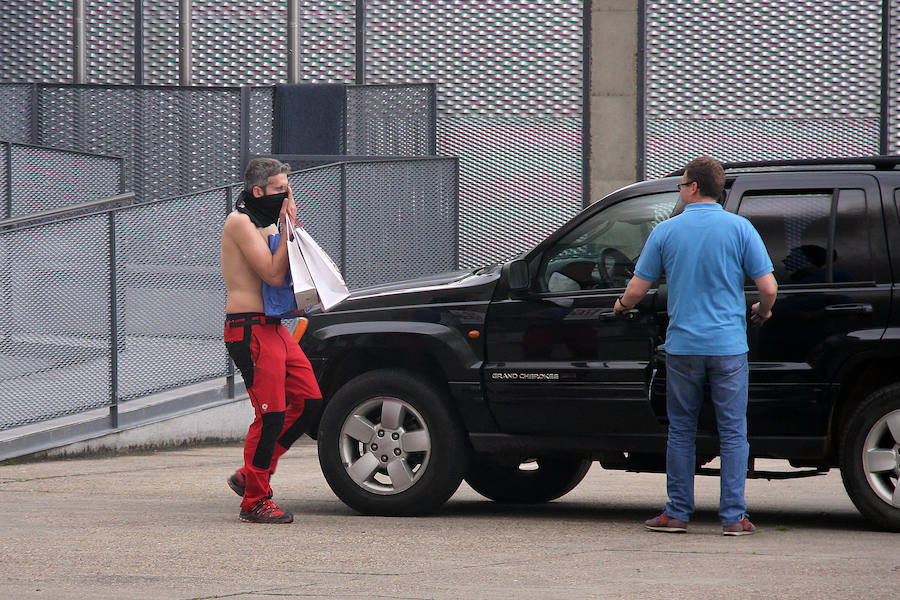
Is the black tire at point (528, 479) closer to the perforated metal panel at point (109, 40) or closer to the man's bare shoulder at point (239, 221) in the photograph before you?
the man's bare shoulder at point (239, 221)

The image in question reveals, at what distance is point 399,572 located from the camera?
20.0 feet

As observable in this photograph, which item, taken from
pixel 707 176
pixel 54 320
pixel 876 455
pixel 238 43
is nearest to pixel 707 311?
pixel 707 176

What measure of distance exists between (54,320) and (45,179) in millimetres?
3357

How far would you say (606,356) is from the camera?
24.4 feet

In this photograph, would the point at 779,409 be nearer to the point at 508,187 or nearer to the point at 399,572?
the point at 399,572

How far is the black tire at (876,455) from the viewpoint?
6.98m

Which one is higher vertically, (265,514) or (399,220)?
(399,220)

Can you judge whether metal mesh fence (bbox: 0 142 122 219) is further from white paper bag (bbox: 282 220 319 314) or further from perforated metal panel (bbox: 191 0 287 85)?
white paper bag (bbox: 282 220 319 314)

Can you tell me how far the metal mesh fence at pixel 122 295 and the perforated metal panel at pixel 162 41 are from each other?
4574 millimetres

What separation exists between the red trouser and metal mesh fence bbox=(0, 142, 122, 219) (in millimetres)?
6824

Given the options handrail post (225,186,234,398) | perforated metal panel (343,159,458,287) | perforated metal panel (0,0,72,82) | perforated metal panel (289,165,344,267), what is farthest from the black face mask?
perforated metal panel (0,0,72,82)

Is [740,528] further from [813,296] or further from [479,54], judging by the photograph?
[479,54]

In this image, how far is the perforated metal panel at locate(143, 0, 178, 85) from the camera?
683 inches

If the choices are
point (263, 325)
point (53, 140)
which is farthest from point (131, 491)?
point (53, 140)
